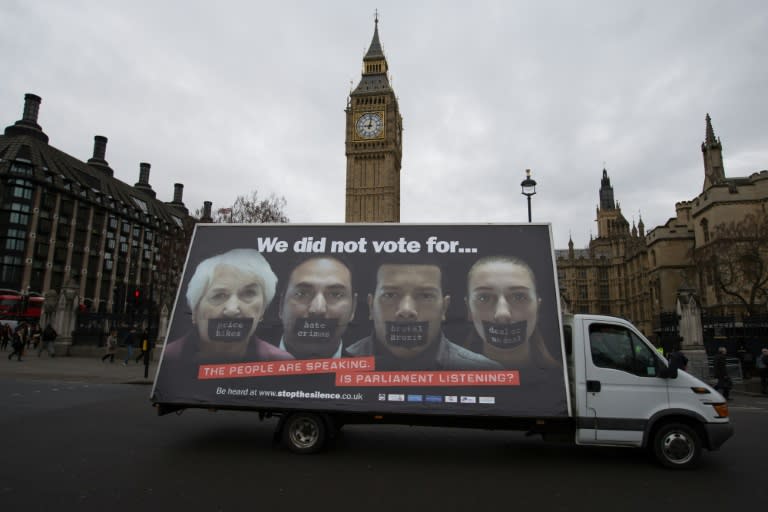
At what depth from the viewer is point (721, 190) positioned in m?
46.1

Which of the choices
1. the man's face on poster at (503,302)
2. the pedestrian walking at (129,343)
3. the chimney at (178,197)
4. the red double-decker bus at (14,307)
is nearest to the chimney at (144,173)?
Result: the chimney at (178,197)

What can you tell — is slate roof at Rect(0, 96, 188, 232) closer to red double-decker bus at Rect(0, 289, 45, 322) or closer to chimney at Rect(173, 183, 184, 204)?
chimney at Rect(173, 183, 184, 204)

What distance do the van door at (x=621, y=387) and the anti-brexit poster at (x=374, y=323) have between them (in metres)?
0.53

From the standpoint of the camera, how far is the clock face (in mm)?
82938

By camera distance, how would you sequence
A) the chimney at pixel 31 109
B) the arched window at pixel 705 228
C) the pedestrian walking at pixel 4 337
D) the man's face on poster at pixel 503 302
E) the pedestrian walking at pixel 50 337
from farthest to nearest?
1. the chimney at pixel 31 109
2. the arched window at pixel 705 228
3. the pedestrian walking at pixel 4 337
4. the pedestrian walking at pixel 50 337
5. the man's face on poster at pixel 503 302

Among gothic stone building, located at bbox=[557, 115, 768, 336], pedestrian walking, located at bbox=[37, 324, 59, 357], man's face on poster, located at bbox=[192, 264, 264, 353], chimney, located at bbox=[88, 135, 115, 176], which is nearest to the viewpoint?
man's face on poster, located at bbox=[192, 264, 264, 353]

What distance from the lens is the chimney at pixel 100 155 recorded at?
8800 centimetres

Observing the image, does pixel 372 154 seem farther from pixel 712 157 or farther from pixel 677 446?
pixel 677 446

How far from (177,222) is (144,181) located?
1424 centimetres

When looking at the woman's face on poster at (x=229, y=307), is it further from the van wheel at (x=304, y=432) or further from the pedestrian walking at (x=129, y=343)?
the pedestrian walking at (x=129, y=343)

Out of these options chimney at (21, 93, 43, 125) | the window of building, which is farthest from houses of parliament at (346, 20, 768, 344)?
chimney at (21, 93, 43, 125)

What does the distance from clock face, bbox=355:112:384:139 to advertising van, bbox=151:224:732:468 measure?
3081 inches

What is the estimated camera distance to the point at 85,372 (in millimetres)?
17891

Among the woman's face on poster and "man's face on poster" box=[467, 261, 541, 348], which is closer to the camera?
"man's face on poster" box=[467, 261, 541, 348]
